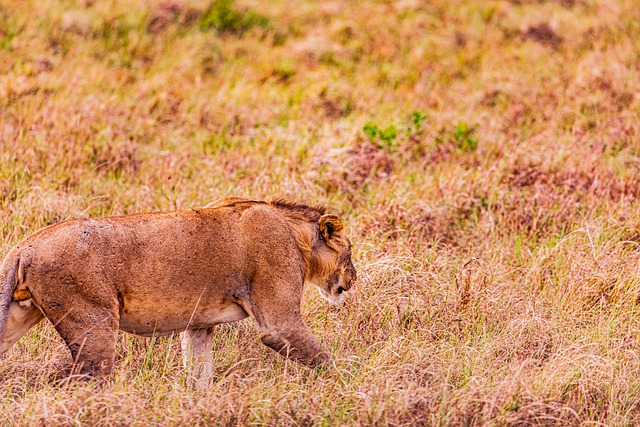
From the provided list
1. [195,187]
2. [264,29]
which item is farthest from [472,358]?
[264,29]

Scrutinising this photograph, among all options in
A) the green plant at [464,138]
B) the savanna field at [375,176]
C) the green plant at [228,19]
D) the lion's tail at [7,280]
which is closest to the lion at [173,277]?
the lion's tail at [7,280]

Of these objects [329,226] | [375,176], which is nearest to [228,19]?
[375,176]

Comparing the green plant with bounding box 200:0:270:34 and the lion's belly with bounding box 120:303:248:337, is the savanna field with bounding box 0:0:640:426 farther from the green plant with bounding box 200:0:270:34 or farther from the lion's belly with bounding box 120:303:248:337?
the lion's belly with bounding box 120:303:248:337

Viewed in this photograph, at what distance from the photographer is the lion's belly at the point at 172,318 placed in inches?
189

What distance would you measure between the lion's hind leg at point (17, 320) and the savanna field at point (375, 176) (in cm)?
30

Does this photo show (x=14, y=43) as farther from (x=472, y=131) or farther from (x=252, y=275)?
(x=252, y=275)

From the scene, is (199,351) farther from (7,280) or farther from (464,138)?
(464,138)

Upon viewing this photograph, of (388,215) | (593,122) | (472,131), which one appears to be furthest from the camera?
(593,122)

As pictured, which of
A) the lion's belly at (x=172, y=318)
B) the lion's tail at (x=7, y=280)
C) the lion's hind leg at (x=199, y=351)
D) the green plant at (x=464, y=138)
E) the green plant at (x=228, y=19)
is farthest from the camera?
the green plant at (x=228, y=19)

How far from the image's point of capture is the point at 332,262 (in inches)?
225

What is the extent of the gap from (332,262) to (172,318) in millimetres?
1202

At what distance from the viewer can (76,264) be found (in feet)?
15.0

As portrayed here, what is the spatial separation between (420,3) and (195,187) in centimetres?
914

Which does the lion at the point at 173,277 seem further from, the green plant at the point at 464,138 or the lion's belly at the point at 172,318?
the green plant at the point at 464,138
